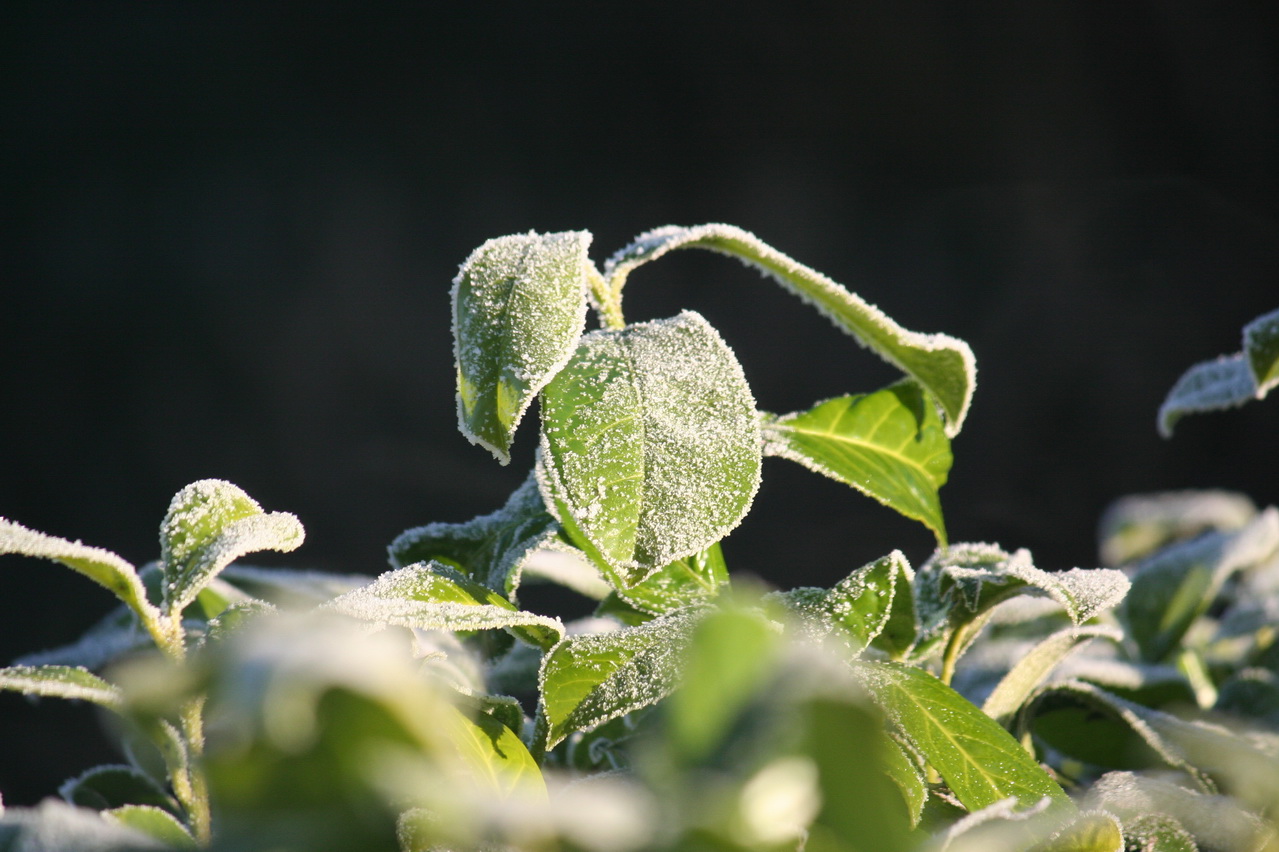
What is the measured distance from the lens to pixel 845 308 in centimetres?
37

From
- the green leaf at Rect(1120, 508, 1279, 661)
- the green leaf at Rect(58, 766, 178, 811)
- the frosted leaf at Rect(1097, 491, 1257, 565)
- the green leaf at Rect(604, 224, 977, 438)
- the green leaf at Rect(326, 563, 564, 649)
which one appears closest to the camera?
the green leaf at Rect(326, 563, 564, 649)

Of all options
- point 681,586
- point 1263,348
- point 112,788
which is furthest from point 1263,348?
point 112,788

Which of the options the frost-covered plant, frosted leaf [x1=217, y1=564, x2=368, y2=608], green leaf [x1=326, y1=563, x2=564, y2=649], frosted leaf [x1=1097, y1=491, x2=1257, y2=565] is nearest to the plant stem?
the frost-covered plant

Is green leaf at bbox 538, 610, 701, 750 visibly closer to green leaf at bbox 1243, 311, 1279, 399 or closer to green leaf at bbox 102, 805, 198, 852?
green leaf at bbox 102, 805, 198, 852

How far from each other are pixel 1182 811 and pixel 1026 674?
0.24ft

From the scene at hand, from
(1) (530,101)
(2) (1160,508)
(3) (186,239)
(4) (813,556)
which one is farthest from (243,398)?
(2) (1160,508)

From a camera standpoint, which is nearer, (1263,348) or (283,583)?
(1263,348)

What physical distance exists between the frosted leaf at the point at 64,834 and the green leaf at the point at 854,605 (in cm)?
19

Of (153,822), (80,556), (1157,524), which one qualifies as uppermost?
(80,556)

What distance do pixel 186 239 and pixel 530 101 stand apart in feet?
2.40

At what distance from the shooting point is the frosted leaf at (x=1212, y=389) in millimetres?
492

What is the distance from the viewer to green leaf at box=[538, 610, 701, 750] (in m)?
0.29

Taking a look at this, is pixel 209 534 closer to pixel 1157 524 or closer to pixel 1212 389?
pixel 1212 389

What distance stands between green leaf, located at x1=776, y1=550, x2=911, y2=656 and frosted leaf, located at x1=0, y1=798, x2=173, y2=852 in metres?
0.19
